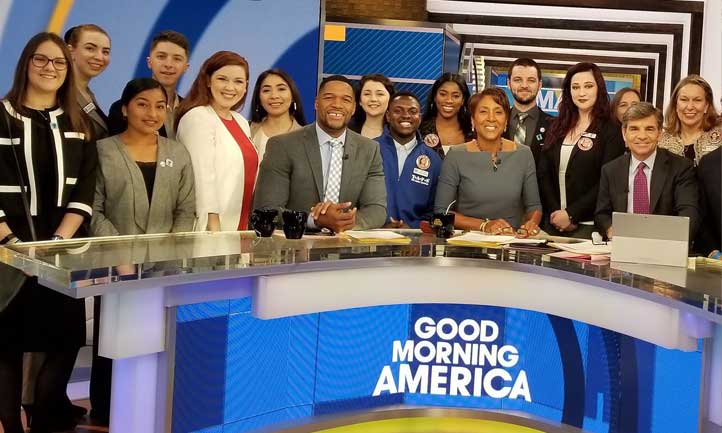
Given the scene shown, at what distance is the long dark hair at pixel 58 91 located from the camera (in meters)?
3.30

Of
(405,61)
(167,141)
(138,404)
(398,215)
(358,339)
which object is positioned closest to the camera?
(138,404)

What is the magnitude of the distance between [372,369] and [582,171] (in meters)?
1.95

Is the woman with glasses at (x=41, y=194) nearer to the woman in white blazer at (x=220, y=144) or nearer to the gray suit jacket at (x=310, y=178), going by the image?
the woman in white blazer at (x=220, y=144)

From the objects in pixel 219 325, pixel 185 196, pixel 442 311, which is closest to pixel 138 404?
pixel 219 325

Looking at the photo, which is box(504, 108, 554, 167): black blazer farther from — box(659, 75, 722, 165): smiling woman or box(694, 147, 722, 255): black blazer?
box(694, 147, 722, 255): black blazer

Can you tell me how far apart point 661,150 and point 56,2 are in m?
3.11

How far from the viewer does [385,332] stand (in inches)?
118

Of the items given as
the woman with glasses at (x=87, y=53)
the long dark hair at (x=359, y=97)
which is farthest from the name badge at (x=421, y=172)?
the woman with glasses at (x=87, y=53)

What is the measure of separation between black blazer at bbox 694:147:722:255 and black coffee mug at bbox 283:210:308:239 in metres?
1.82

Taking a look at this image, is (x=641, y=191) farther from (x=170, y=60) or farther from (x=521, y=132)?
(x=170, y=60)

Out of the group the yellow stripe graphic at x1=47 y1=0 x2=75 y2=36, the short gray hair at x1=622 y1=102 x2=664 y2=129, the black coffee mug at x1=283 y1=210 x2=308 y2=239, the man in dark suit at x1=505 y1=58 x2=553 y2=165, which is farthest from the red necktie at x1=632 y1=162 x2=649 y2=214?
the yellow stripe graphic at x1=47 y1=0 x2=75 y2=36

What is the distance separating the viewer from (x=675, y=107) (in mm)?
4227

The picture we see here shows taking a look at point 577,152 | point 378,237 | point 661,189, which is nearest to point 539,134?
point 577,152

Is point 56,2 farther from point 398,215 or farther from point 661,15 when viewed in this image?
point 661,15
